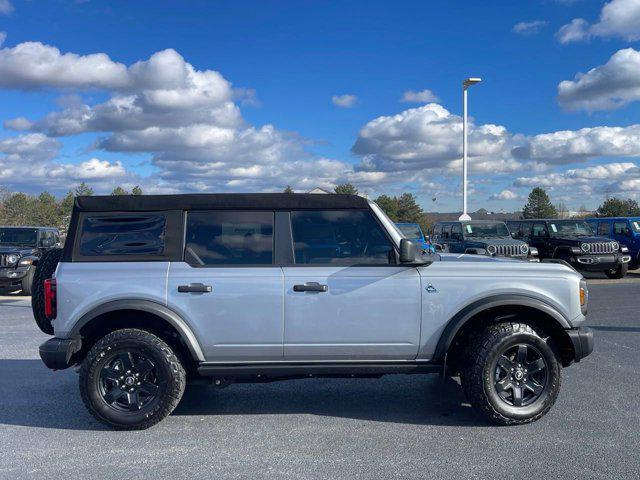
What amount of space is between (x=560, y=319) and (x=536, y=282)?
36 centimetres

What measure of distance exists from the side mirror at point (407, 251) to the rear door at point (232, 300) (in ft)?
3.29

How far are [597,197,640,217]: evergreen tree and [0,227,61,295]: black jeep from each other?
35706 mm

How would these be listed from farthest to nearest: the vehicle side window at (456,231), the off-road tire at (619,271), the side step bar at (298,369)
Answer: the off-road tire at (619,271) → the vehicle side window at (456,231) → the side step bar at (298,369)

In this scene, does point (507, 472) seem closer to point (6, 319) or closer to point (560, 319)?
point (560, 319)

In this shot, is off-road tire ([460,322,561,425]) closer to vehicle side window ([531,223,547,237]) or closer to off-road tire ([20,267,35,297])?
off-road tire ([20,267,35,297])

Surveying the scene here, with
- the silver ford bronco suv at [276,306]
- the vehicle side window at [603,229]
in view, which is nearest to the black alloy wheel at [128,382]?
the silver ford bronco suv at [276,306]

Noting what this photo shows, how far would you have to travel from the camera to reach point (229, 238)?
4.93 metres

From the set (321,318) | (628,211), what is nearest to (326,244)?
(321,318)

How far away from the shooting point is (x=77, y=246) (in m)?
4.89

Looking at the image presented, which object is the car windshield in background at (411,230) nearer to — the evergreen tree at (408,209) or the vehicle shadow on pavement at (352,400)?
the vehicle shadow on pavement at (352,400)

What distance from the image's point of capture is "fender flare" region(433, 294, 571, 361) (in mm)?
4746

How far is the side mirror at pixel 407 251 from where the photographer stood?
15.4 ft

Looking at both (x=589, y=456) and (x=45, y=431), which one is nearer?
(x=589, y=456)

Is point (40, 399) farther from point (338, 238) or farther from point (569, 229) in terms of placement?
point (569, 229)
